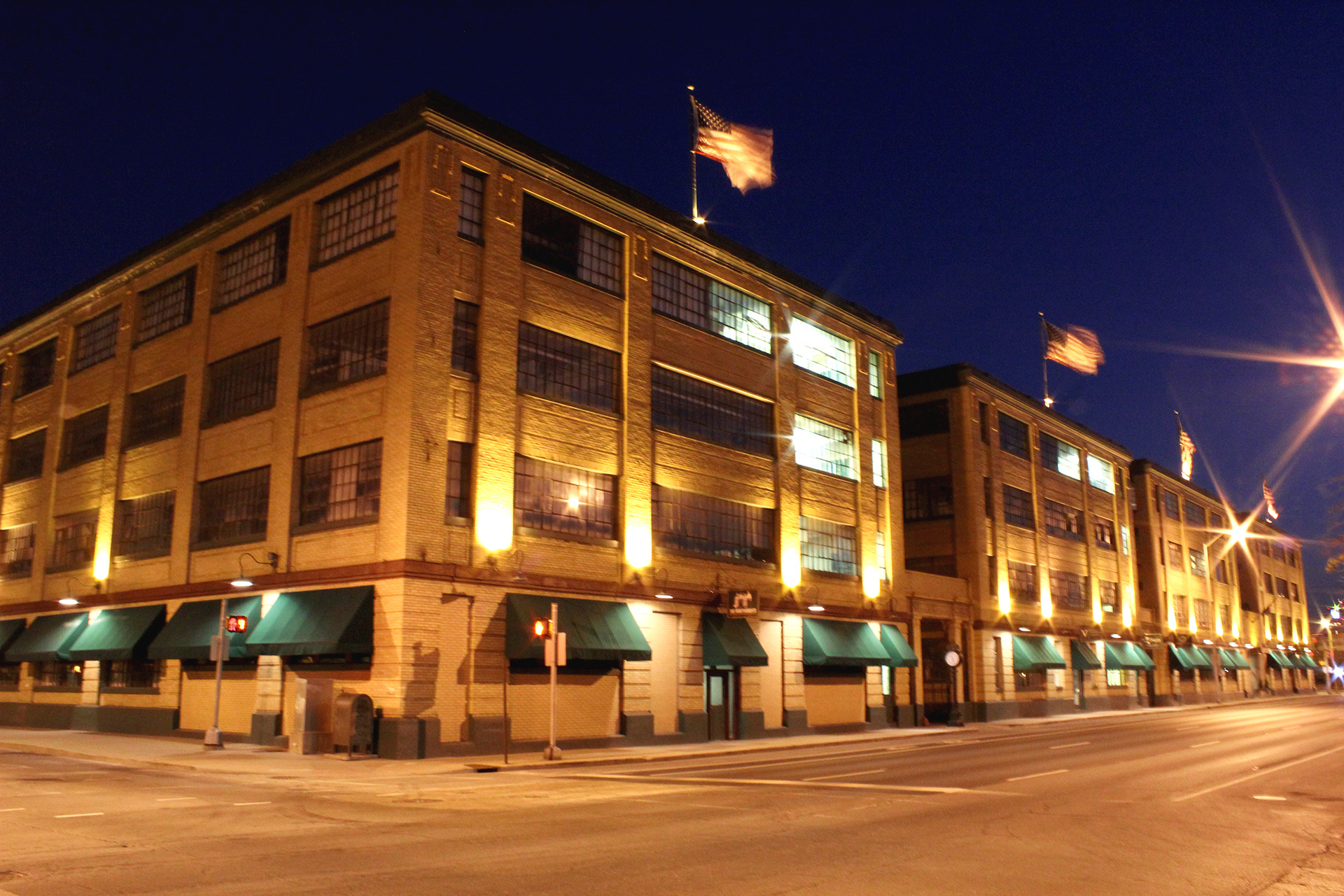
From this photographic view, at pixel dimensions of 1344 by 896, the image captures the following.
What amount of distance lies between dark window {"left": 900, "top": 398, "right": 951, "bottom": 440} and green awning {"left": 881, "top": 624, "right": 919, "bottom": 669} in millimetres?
13121

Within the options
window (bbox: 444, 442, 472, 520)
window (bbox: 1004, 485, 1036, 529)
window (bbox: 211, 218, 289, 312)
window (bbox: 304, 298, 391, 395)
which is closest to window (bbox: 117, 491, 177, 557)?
window (bbox: 211, 218, 289, 312)

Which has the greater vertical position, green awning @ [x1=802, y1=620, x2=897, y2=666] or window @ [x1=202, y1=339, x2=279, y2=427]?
window @ [x1=202, y1=339, x2=279, y2=427]

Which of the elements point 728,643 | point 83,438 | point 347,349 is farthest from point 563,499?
point 83,438

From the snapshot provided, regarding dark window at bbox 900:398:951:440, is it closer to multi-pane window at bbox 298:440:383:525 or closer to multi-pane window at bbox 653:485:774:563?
multi-pane window at bbox 653:485:774:563

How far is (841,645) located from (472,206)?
68.4 feet

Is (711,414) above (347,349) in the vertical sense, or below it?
below

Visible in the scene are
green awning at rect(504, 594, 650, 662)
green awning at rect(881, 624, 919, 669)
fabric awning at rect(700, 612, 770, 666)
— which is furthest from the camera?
green awning at rect(881, 624, 919, 669)

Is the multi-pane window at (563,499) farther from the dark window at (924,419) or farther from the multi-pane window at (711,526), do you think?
the dark window at (924,419)

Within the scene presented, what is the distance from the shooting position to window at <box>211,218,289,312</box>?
109 feet

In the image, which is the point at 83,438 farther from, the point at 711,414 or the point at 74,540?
the point at 711,414

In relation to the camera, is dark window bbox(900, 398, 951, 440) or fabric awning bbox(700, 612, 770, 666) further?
dark window bbox(900, 398, 951, 440)

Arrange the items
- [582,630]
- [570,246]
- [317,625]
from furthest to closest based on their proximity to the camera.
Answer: [570,246] < [582,630] < [317,625]

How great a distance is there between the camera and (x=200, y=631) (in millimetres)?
31562

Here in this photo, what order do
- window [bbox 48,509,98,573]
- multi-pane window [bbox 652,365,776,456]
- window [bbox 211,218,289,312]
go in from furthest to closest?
window [bbox 48,509,98,573]
multi-pane window [bbox 652,365,776,456]
window [bbox 211,218,289,312]
